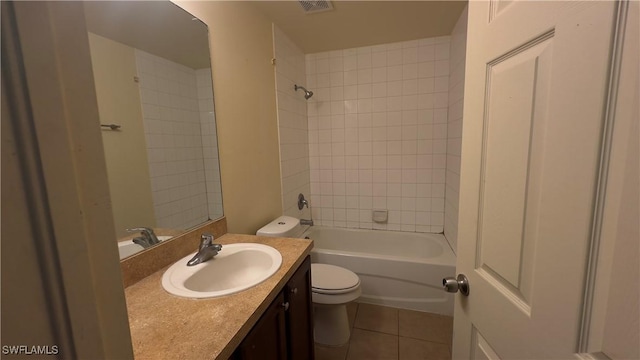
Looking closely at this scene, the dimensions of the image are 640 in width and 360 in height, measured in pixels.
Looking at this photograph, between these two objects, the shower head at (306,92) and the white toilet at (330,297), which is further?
the shower head at (306,92)

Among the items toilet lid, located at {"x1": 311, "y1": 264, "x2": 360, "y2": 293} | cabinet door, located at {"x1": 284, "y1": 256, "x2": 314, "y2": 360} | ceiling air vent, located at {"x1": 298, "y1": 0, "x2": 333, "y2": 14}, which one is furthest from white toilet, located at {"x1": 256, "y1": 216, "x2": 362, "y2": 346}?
ceiling air vent, located at {"x1": 298, "y1": 0, "x2": 333, "y2": 14}

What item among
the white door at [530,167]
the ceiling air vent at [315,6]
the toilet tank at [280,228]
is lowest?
the toilet tank at [280,228]

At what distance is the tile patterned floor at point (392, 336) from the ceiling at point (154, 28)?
191 centimetres

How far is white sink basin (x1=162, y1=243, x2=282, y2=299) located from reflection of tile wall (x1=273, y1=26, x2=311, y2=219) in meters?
0.98

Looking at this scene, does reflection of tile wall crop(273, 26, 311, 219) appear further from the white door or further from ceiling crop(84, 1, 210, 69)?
the white door

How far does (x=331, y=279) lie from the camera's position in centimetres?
177

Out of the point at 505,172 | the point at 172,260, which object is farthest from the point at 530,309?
the point at 172,260

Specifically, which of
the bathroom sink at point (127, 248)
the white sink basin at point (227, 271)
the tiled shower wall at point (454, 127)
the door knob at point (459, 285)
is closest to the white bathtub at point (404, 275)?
the tiled shower wall at point (454, 127)

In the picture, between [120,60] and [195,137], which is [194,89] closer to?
[195,137]

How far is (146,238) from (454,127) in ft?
7.40

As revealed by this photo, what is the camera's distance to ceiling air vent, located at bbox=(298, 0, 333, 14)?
1718 millimetres

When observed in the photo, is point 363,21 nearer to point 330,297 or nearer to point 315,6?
point 315,6

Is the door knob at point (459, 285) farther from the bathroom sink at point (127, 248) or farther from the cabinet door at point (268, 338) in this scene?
the bathroom sink at point (127, 248)

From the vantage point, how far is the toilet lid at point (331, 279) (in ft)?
5.43
